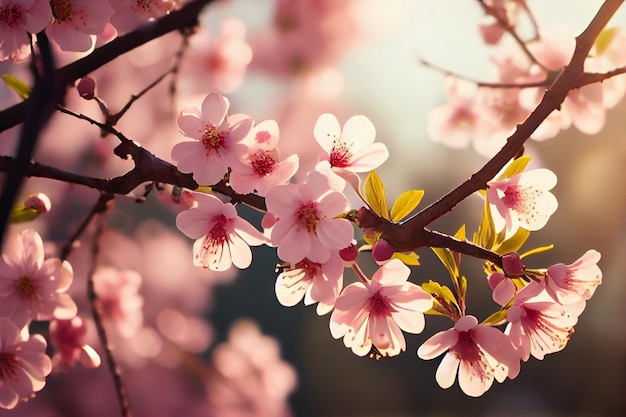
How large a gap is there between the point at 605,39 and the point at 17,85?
2.55ft

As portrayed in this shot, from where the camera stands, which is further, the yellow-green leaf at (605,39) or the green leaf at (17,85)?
the yellow-green leaf at (605,39)

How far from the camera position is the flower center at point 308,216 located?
0.50 m

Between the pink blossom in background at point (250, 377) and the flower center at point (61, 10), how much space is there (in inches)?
73.6

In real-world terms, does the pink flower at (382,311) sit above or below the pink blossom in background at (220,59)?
above

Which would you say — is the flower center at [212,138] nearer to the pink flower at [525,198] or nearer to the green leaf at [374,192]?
the green leaf at [374,192]

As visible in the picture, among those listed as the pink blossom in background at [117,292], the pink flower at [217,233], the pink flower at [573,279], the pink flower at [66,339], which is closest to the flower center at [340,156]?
the pink flower at [217,233]

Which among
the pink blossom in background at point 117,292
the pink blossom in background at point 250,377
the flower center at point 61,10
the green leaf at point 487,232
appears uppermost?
the green leaf at point 487,232

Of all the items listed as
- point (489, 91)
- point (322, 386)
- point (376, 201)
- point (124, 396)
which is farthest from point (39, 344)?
point (322, 386)

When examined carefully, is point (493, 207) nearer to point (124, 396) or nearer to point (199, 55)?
point (124, 396)

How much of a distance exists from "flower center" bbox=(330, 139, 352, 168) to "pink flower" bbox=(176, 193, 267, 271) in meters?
0.10

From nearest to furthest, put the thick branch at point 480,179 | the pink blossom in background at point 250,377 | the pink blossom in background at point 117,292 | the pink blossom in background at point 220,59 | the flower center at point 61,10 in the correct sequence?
the thick branch at point 480,179, the flower center at point 61,10, the pink blossom in background at point 117,292, the pink blossom in background at point 220,59, the pink blossom in background at point 250,377

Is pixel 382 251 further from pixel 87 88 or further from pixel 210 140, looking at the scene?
pixel 87 88

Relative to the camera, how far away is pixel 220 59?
64.7 inches

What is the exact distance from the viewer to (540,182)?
22.0 inches
